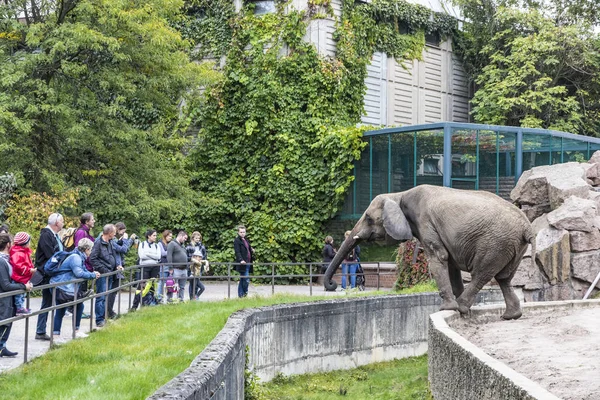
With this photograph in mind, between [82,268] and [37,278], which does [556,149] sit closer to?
[82,268]

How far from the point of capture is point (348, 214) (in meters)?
33.6

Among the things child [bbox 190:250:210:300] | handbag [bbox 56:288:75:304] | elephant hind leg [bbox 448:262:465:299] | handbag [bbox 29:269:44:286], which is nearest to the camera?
handbag [bbox 56:288:75:304]

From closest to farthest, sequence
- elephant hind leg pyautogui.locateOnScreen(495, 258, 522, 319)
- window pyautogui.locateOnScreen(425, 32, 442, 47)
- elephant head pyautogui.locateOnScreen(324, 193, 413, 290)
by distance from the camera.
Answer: elephant hind leg pyautogui.locateOnScreen(495, 258, 522, 319)
elephant head pyautogui.locateOnScreen(324, 193, 413, 290)
window pyautogui.locateOnScreen(425, 32, 442, 47)

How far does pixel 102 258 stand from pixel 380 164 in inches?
678

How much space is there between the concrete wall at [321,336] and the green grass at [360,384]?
0.59 feet

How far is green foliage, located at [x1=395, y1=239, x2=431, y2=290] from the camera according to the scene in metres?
26.1

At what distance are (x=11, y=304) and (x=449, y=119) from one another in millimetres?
30842

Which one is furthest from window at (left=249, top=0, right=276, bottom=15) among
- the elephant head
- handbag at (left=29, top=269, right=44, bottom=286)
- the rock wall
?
handbag at (left=29, top=269, right=44, bottom=286)

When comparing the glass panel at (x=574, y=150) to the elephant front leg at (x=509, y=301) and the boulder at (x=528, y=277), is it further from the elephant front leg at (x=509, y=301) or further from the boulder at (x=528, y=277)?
the elephant front leg at (x=509, y=301)

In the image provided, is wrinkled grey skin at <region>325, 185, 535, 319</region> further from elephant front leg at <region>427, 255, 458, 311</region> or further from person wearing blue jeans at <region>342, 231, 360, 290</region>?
person wearing blue jeans at <region>342, 231, 360, 290</region>

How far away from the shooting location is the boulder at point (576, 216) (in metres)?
21.7

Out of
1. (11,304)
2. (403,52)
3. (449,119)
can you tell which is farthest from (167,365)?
(449,119)

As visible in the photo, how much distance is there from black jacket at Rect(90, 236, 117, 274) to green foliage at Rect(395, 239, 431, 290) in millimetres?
11236

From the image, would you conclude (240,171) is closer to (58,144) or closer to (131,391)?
(58,144)
